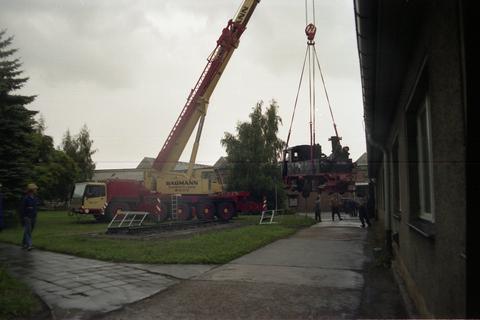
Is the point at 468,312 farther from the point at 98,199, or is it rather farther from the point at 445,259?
the point at 98,199

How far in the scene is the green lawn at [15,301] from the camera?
466 cm

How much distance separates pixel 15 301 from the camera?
494cm

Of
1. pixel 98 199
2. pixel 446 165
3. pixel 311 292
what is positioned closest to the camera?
pixel 446 165

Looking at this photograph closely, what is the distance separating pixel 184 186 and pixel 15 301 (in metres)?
16.7

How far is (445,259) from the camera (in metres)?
2.76

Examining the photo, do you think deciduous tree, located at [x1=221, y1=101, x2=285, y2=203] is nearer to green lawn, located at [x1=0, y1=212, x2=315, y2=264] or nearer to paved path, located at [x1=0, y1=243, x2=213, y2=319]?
green lawn, located at [x1=0, y1=212, x2=315, y2=264]

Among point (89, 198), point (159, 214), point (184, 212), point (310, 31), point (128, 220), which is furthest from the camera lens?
point (89, 198)

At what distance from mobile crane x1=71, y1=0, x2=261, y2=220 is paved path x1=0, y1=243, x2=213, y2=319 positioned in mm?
11244

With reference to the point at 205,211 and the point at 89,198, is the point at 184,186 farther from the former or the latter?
the point at 89,198

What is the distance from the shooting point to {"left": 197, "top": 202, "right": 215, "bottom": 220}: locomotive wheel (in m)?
21.9

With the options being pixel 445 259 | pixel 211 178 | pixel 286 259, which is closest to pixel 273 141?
pixel 211 178

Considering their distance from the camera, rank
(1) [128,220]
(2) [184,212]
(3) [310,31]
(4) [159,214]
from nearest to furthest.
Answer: (3) [310,31] < (1) [128,220] < (4) [159,214] < (2) [184,212]

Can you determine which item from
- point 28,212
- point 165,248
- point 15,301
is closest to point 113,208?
point 28,212

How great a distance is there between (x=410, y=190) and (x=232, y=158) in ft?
92.7
